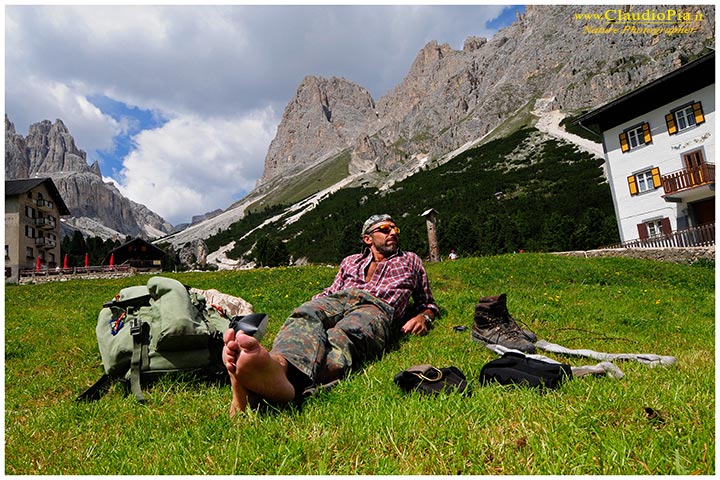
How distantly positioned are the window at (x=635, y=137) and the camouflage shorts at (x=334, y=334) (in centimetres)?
3482

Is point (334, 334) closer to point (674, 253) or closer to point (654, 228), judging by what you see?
point (674, 253)

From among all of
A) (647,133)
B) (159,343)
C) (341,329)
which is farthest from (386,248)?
(647,133)

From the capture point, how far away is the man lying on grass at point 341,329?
2781 mm

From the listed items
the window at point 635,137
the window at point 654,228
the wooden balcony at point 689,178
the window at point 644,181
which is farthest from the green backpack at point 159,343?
the window at point 635,137

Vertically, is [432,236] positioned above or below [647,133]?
below

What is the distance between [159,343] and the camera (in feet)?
12.4

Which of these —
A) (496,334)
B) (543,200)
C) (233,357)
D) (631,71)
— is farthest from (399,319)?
(631,71)

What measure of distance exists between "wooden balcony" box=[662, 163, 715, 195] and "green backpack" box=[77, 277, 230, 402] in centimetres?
3398

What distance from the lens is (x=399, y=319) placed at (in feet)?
19.0

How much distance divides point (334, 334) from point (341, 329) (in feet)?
0.52

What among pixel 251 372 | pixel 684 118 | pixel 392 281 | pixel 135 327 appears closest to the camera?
pixel 251 372

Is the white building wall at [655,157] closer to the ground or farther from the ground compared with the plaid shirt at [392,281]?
farther from the ground

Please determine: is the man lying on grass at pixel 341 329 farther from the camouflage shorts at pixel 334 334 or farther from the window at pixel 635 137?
the window at pixel 635 137

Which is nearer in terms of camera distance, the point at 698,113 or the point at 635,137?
the point at 698,113
